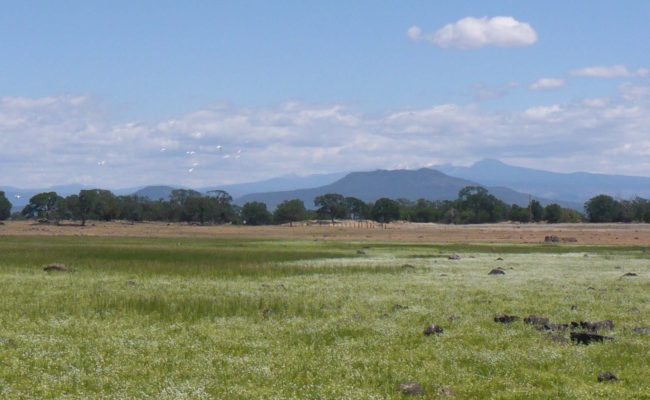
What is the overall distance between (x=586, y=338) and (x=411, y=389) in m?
9.10

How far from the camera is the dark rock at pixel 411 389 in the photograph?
56.1 ft

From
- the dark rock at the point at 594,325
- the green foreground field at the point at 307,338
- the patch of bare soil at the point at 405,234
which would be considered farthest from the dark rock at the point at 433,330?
the patch of bare soil at the point at 405,234

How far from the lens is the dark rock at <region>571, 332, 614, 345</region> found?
23.2m

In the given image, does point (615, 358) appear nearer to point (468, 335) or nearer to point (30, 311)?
point (468, 335)

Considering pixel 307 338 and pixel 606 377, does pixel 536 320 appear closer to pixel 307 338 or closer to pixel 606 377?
pixel 606 377

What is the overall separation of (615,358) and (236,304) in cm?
1692

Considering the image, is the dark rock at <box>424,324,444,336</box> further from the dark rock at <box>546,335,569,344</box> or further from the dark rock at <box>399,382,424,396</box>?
the dark rock at <box>399,382,424,396</box>

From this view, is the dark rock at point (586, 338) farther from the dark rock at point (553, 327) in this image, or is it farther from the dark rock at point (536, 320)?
the dark rock at point (536, 320)

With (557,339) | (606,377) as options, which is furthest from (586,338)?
(606,377)

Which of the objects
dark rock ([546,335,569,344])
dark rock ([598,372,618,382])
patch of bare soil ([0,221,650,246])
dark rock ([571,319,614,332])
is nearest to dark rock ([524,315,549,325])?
dark rock ([571,319,614,332])

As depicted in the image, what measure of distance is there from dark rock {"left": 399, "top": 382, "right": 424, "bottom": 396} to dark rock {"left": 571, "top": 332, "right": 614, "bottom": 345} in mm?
8300

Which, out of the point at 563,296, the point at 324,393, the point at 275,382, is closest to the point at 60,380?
the point at 275,382

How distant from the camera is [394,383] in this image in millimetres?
18078

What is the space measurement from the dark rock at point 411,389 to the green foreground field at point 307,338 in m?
0.27
